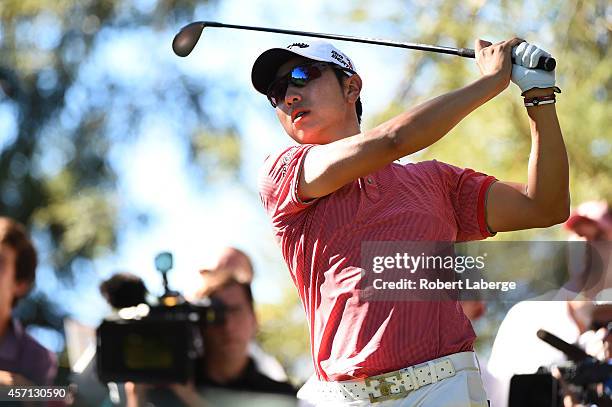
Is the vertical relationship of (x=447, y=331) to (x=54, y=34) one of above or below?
below

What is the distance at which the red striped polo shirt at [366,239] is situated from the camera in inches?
121

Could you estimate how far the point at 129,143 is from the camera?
11.9 meters

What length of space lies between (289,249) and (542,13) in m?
5.37

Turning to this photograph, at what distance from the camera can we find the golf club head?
4.42 m

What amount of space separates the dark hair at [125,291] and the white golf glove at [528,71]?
2774mm

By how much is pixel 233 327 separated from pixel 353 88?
6.64 feet

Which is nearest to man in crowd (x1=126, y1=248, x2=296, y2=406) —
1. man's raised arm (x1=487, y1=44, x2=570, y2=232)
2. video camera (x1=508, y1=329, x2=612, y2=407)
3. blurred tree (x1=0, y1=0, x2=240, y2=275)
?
video camera (x1=508, y1=329, x2=612, y2=407)

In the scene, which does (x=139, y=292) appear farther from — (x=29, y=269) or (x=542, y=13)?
(x=542, y=13)

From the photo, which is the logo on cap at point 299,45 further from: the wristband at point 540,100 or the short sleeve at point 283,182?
the wristband at point 540,100

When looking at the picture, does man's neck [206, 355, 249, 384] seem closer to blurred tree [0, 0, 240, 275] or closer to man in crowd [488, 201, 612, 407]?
man in crowd [488, 201, 612, 407]

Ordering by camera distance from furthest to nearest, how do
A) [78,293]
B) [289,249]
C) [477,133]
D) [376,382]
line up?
[78,293]
[477,133]
[289,249]
[376,382]

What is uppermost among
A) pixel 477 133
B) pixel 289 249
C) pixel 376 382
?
pixel 477 133

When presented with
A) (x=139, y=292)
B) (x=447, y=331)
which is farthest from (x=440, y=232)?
(x=139, y=292)

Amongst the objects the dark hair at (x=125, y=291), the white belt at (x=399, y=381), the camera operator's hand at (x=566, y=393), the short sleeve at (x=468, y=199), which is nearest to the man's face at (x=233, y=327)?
the dark hair at (x=125, y=291)
